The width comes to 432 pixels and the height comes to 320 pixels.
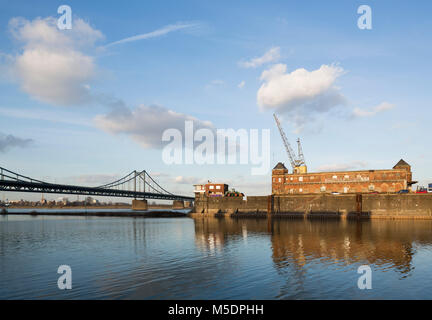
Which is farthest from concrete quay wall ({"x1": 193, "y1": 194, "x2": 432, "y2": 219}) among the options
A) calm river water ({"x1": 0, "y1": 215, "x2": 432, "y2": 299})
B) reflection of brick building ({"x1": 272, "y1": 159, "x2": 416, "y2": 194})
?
calm river water ({"x1": 0, "y1": 215, "x2": 432, "y2": 299})

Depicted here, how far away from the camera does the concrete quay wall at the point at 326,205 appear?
94.9 meters

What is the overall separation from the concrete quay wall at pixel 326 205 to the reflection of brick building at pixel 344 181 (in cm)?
1043

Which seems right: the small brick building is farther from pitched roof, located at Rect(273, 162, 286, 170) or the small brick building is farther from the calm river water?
the calm river water

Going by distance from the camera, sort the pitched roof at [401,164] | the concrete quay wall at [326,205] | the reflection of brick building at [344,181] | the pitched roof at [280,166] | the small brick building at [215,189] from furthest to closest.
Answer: the small brick building at [215,189], the pitched roof at [280,166], the pitched roof at [401,164], the reflection of brick building at [344,181], the concrete quay wall at [326,205]

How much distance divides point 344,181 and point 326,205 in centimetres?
1469

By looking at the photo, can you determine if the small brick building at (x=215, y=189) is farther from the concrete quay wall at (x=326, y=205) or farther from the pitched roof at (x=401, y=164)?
the pitched roof at (x=401, y=164)

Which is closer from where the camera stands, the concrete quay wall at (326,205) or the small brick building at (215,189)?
the concrete quay wall at (326,205)

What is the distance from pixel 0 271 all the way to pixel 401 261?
131ft

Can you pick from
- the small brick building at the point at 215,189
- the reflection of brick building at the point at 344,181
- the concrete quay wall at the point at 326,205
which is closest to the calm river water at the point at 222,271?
the concrete quay wall at the point at 326,205

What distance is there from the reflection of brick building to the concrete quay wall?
10434 millimetres

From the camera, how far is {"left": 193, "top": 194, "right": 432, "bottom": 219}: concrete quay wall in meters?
94.9

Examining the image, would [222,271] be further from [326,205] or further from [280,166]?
[280,166]
